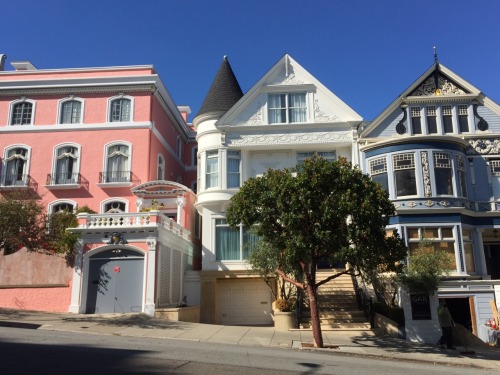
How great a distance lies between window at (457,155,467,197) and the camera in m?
22.6

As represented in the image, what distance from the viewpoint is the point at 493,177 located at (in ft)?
77.8

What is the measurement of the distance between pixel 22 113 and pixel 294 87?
16500 mm

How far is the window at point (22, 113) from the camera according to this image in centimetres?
2789

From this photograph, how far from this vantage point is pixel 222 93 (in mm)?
27609

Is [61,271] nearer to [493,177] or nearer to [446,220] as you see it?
[446,220]

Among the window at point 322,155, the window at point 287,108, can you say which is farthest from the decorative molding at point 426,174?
the window at point 287,108

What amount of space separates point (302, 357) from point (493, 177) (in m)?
16.7

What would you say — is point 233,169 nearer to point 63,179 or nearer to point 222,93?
point 222,93

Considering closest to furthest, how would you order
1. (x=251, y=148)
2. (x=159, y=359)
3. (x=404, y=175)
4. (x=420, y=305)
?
(x=159, y=359)
(x=420, y=305)
(x=404, y=175)
(x=251, y=148)

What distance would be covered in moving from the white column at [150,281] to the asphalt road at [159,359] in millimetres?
4591

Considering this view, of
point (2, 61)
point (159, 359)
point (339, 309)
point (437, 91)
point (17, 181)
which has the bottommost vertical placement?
point (159, 359)

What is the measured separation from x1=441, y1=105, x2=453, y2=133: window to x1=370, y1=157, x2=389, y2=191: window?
4187mm

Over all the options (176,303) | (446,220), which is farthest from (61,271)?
(446,220)

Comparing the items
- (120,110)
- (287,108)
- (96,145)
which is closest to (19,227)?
(96,145)
